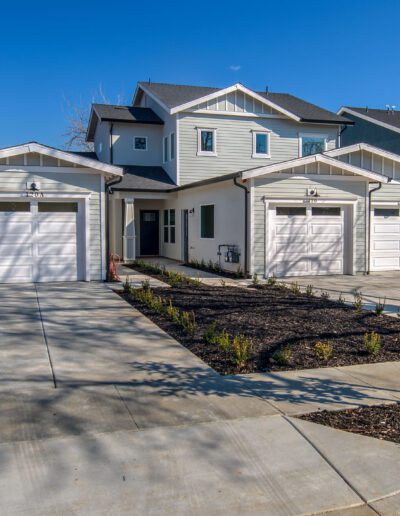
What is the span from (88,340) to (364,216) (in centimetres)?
1100

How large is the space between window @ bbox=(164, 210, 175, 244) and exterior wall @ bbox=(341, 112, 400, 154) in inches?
419

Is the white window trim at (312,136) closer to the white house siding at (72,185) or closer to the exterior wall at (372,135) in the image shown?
the exterior wall at (372,135)

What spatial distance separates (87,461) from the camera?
376 cm

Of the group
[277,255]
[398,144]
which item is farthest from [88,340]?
[398,144]

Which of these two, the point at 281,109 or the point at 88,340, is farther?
the point at 281,109

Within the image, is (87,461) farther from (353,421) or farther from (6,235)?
(6,235)

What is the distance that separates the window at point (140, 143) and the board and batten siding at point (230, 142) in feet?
8.05

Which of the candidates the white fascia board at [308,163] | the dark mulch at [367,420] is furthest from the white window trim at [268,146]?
the dark mulch at [367,420]

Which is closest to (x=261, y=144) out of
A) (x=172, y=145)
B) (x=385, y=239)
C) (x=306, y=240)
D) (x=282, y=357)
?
(x=172, y=145)

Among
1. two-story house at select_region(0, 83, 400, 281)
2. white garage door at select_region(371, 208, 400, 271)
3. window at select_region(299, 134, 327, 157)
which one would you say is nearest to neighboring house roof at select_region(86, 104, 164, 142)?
two-story house at select_region(0, 83, 400, 281)

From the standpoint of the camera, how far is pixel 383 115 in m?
26.1

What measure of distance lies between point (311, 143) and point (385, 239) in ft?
23.3

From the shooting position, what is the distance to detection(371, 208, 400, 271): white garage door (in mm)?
16688

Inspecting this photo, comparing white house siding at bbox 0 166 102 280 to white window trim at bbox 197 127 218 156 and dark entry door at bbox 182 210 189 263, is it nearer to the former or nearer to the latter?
dark entry door at bbox 182 210 189 263
